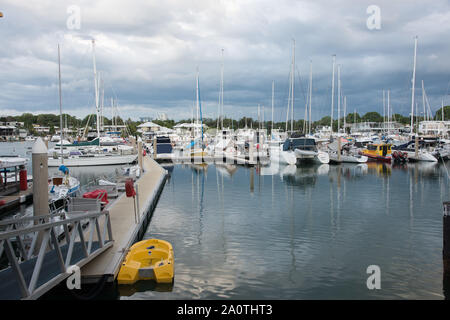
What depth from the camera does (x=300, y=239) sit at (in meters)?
14.2

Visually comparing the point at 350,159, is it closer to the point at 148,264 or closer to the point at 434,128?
the point at 148,264

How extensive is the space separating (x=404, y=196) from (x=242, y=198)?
34.2ft

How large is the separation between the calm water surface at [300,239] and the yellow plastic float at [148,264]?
270mm

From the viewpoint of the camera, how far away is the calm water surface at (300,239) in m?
9.74

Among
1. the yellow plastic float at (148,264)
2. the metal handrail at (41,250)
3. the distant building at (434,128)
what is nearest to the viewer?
the metal handrail at (41,250)

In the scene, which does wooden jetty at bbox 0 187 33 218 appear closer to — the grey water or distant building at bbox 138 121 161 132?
the grey water

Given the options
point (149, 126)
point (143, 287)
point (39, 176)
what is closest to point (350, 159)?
point (143, 287)

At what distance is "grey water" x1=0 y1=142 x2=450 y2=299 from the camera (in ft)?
31.9

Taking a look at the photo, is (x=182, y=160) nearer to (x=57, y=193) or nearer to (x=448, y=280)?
(x=57, y=193)

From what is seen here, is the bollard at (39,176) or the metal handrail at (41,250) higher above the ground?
Result: the bollard at (39,176)

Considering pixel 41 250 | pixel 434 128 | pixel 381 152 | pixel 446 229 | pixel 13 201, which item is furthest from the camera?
pixel 434 128

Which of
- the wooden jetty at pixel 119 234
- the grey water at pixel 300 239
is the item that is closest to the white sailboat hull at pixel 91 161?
the grey water at pixel 300 239

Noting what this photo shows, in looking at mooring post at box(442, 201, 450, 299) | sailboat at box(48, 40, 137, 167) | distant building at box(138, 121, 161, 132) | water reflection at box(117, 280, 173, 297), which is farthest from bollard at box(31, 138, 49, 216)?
distant building at box(138, 121, 161, 132)

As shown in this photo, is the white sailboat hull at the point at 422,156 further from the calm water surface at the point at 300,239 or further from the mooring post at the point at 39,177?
the mooring post at the point at 39,177
